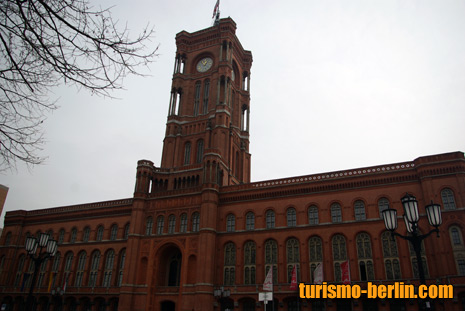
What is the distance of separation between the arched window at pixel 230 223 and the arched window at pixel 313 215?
28.4 ft

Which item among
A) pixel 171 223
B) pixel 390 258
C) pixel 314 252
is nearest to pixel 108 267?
pixel 171 223

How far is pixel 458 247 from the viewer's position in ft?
101

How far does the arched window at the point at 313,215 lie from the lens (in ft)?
124

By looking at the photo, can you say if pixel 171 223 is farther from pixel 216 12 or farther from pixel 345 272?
pixel 216 12

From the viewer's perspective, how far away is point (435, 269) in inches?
1216

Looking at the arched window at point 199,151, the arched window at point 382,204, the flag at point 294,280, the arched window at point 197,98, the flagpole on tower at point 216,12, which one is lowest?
the flag at point 294,280

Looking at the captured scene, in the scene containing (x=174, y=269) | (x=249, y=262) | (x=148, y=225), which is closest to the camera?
(x=249, y=262)

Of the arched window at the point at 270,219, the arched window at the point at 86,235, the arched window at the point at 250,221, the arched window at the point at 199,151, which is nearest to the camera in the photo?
the arched window at the point at 270,219

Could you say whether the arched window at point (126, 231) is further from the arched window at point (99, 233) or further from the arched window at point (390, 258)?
the arched window at point (390, 258)

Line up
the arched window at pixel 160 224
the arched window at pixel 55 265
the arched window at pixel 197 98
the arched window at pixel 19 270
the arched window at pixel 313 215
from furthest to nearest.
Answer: the arched window at pixel 197 98
the arched window at pixel 19 270
the arched window at pixel 55 265
the arched window at pixel 160 224
the arched window at pixel 313 215

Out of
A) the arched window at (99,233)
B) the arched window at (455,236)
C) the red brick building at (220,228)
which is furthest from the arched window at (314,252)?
the arched window at (99,233)

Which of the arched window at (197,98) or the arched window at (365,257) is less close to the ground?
the arched window at (197,98)

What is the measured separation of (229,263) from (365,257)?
14.1m

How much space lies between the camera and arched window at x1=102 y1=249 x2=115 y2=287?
45750 millimetres
